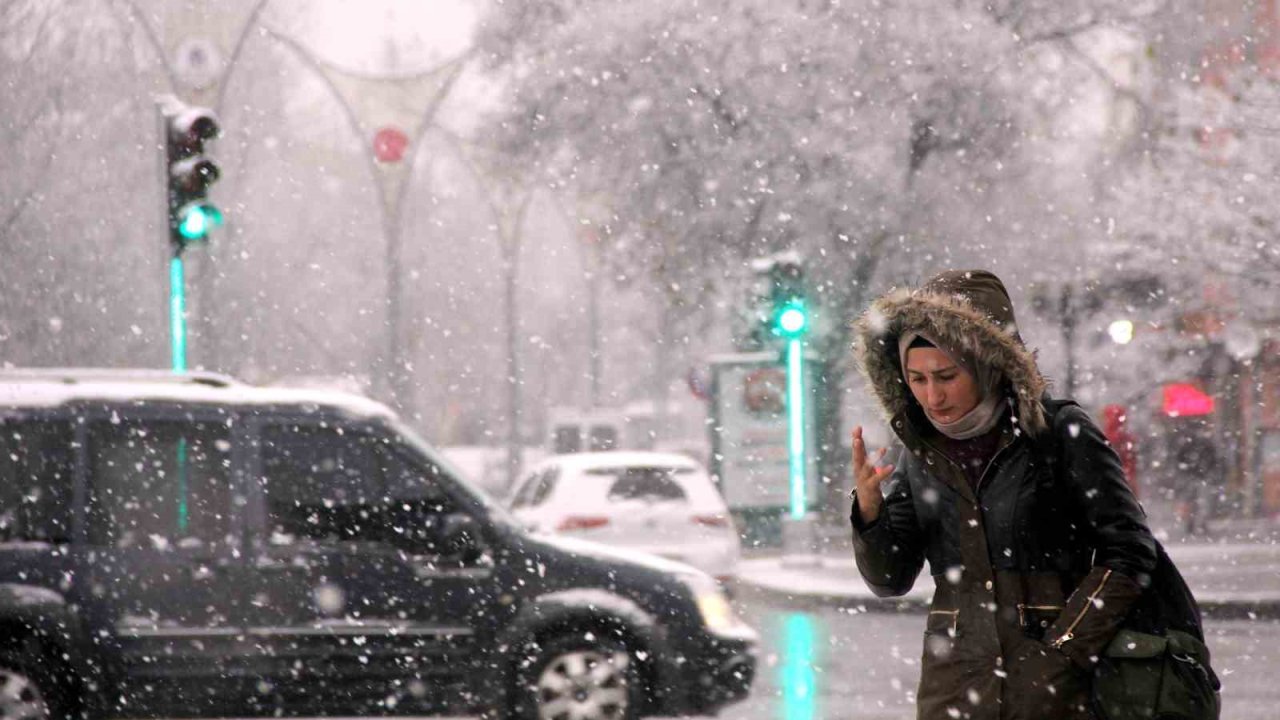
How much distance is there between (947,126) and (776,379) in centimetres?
501

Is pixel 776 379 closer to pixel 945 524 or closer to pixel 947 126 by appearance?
pixel 947 126

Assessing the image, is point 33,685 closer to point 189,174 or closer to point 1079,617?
point 189,174

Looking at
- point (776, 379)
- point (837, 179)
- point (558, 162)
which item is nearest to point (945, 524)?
point (776, 379)

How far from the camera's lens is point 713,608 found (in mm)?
9516

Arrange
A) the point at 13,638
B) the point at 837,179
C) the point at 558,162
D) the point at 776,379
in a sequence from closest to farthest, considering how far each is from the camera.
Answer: the point at 13,638, the point at 776,379, the point at 837,179, the point at 558,162

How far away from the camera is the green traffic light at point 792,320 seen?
18766mm

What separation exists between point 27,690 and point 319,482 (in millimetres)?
1483

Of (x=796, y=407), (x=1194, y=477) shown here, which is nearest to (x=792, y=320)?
(x=796, y=407)

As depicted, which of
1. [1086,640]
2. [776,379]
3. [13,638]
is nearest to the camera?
[1086,640]

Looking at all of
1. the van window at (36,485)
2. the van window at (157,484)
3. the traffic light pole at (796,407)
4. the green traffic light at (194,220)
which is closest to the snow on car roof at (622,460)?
the green traffic light at (194,220)

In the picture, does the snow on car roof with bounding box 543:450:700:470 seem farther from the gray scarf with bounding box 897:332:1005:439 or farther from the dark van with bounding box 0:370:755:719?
the gray scarf with bounding box 897:332:1005:439

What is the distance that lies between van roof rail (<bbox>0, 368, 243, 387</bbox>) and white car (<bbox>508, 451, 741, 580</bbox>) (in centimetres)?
619

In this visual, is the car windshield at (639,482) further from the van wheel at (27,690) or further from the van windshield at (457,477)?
the van wheel at (27,690)

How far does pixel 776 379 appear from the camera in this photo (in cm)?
2417
